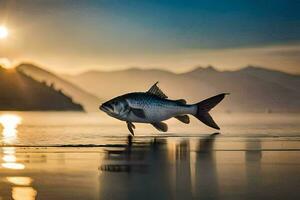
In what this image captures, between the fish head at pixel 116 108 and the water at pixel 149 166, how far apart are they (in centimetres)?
40

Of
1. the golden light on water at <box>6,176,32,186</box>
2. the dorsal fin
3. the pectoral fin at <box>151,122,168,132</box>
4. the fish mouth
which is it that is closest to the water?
the golden light on water at <box>6,176,32,186</box>

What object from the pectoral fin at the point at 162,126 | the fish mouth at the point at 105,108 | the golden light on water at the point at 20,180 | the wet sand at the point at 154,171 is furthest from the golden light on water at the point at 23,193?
the pectoral fin at the point at 162,126

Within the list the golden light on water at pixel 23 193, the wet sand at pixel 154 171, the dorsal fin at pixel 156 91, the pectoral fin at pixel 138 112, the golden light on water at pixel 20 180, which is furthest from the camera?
the dorsal fin at pixel 156 91

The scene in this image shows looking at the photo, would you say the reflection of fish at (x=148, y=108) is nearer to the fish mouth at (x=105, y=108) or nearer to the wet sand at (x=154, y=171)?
the fish mouth at (x=105, y=108)

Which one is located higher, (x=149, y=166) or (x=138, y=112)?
(x=138, y=112)

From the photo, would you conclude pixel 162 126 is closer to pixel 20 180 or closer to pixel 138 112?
pixel 138 112

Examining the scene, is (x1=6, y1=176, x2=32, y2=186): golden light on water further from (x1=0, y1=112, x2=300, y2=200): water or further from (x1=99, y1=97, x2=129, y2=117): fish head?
(x1=99, y1=97, x2=129, y2=117): fish head

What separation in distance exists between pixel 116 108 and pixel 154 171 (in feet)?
8.46

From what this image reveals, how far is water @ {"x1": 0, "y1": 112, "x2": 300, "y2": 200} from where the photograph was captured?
12.5 feet

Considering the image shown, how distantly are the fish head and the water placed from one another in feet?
1.31

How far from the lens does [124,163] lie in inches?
217

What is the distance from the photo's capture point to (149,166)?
5199 mm

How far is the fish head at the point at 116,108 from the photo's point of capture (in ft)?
24.1

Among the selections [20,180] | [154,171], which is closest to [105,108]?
[154,171]
